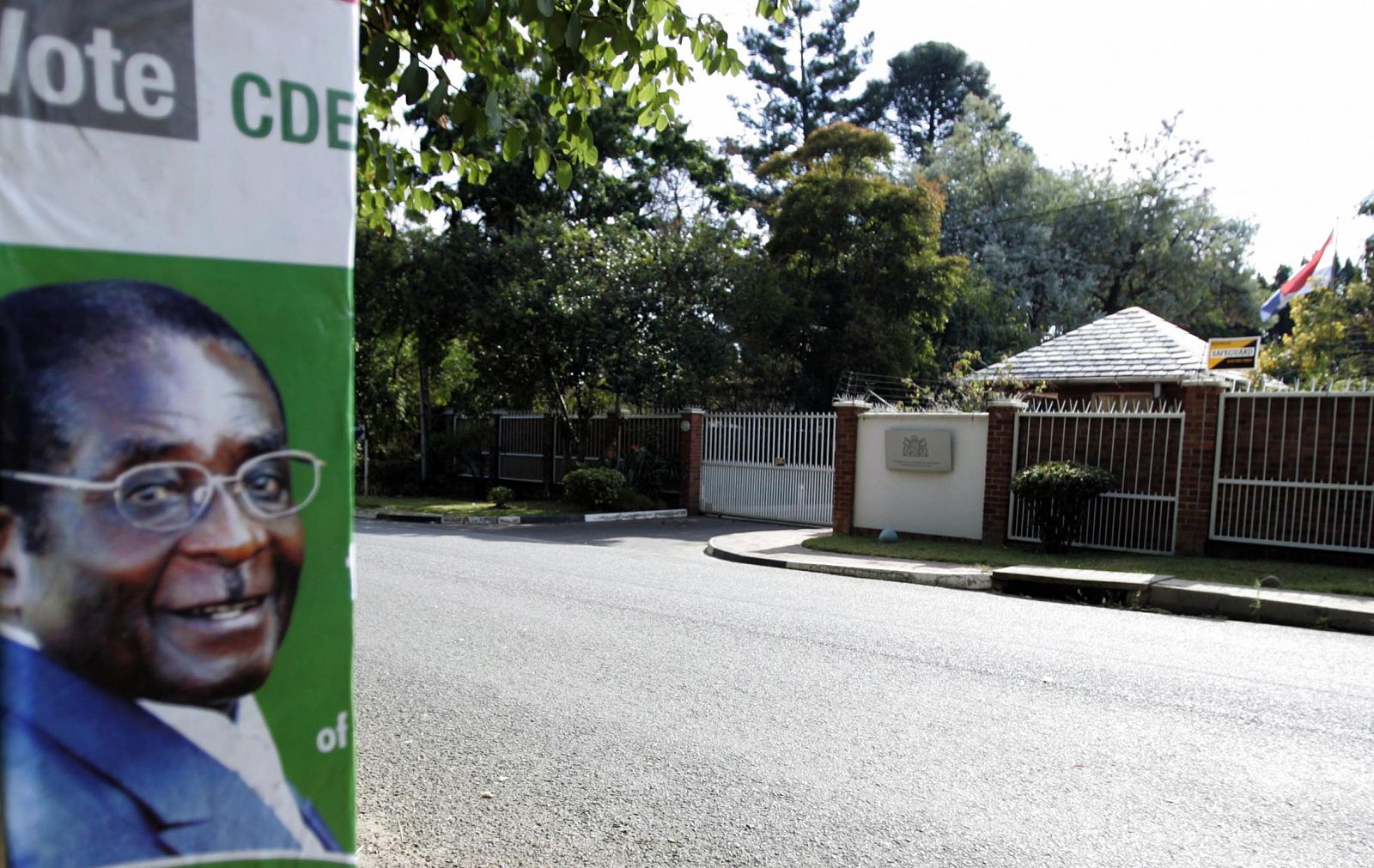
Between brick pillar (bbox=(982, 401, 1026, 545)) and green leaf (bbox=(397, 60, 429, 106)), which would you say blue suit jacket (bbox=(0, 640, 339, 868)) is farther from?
brick pillar (bbox=(982, 401, 1026, 545))

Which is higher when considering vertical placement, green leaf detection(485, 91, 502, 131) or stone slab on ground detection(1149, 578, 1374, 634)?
green leaf detection(485, 91, 502, 131)

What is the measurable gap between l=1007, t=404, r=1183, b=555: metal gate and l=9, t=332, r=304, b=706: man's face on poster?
42.7 ft

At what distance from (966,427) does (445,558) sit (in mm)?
7690

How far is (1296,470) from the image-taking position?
12.3 meters

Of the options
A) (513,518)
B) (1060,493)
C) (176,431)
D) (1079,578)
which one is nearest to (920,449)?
(1060,493)

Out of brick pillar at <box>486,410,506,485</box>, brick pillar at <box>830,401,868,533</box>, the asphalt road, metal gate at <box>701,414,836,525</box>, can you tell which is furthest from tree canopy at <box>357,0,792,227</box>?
brick pillar at <box>486,410,506,485</box>

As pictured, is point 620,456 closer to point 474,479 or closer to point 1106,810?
point 474,479

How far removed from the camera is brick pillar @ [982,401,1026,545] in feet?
47.5

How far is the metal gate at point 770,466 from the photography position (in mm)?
18672

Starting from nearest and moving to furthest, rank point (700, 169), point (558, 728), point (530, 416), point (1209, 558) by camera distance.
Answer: point (558, 728) → point (1209, 558) → point (530, 416) → point (700, 169)

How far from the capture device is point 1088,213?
3803 cm

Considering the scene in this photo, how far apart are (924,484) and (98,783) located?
14356 millimetres

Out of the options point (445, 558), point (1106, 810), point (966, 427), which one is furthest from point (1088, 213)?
point (1106, 810)

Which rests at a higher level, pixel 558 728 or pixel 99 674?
pixel 99 674
